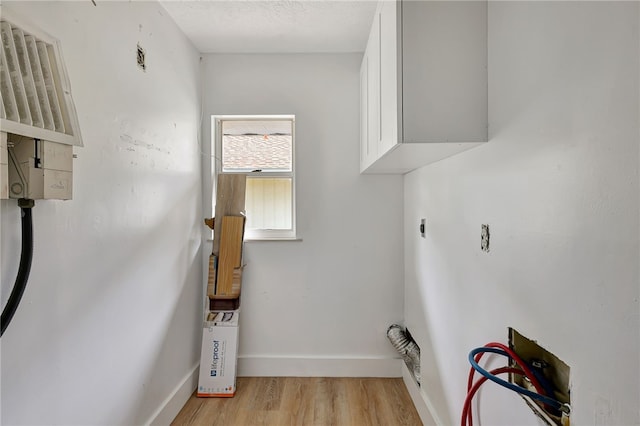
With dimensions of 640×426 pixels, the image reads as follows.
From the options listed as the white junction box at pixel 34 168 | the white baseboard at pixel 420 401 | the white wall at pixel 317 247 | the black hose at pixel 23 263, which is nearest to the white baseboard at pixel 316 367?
the white wall at pixel 317 247

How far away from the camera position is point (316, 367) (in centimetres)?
267

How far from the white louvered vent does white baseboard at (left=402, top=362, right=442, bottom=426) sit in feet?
7.05

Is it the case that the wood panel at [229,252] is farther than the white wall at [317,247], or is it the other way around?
the white wall at [317,247]

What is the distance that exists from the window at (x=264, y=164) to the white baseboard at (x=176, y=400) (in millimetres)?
1146

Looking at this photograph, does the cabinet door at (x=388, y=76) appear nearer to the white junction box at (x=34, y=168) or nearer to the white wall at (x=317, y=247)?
the white wall at (x=317, y=247)

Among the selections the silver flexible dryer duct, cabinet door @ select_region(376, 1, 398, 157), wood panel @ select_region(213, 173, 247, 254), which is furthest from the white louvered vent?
the silver flexible dryer duct

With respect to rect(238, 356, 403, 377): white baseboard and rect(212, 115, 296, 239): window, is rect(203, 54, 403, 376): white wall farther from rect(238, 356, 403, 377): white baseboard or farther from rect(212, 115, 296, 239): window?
rect(212, 115, 296, 239): window

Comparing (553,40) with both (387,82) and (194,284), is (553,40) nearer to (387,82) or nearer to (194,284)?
(387,82)

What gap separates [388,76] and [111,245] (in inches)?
56.4

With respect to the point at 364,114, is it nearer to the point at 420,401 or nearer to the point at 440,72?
the point at 440,72

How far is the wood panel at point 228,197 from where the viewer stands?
8.29 feet

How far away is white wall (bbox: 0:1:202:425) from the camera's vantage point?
3.66 ft

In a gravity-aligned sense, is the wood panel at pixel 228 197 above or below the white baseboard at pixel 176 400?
above

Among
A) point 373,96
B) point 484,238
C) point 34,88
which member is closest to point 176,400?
point 34,88
